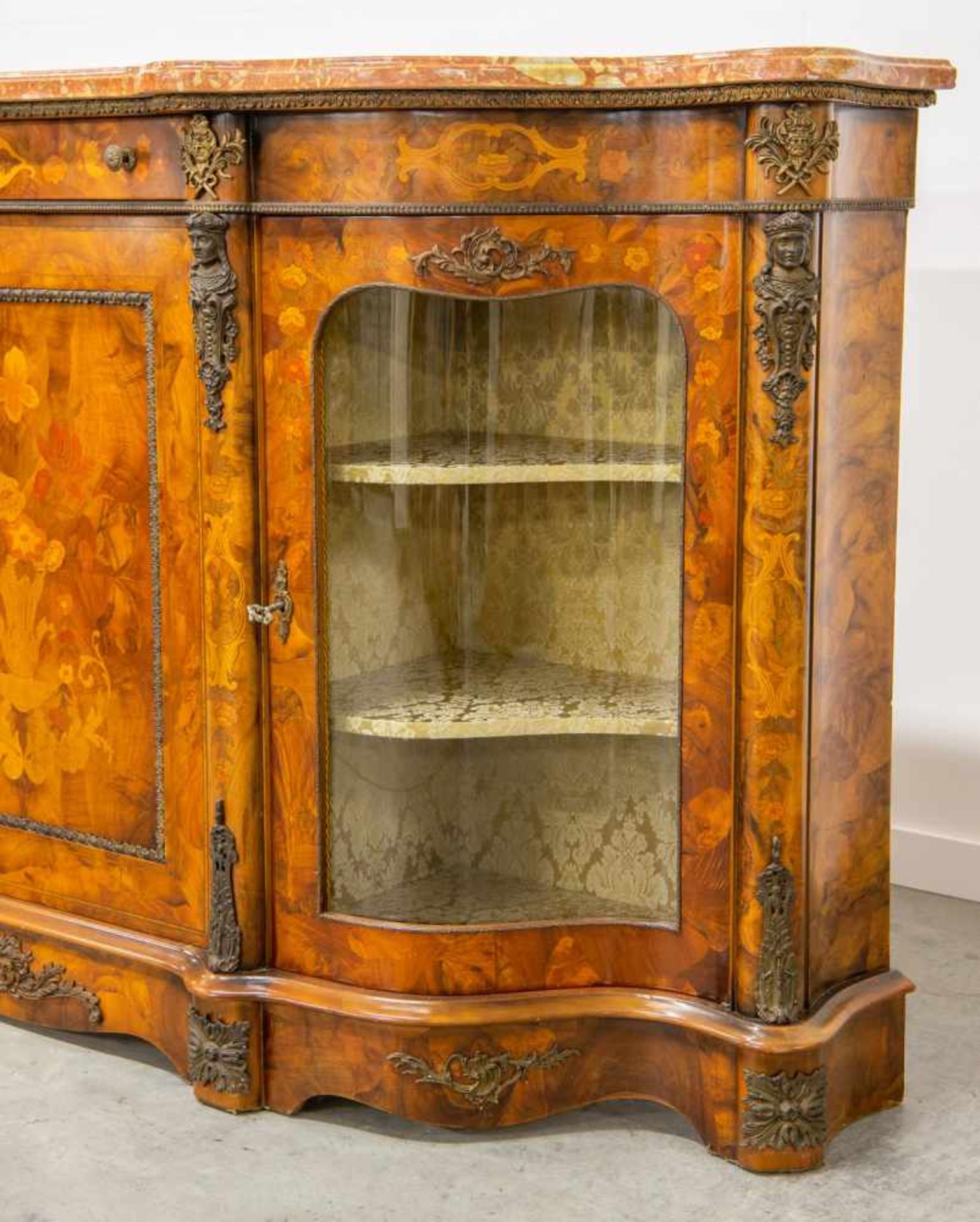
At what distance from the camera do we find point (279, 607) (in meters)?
2.95

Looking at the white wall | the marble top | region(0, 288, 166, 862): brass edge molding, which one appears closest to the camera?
the marble top

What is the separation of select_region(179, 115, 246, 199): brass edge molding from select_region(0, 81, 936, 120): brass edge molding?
3cm

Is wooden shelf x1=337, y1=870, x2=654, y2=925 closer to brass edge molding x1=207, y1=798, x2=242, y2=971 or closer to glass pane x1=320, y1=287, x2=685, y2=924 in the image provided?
glass pane x1=320, y1=287, x2=685, y2=924

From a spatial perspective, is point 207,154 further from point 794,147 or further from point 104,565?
point 794,147

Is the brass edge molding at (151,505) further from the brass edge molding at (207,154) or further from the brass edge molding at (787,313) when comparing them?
the brass edge molding at (787,313)

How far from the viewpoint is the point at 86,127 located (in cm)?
296

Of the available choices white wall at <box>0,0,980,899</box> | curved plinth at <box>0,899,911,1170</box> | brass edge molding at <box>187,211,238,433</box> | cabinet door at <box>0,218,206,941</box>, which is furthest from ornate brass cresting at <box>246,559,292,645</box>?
white wall at <box>0,0,980,899</box>

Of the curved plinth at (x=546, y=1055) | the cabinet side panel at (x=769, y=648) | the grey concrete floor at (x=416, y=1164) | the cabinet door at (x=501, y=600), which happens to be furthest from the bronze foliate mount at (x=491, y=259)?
the grey concrete floor at (x=416, y=1164)

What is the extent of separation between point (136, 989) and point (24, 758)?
1.50 ft

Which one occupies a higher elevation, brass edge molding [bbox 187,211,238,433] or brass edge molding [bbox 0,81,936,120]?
brass edge molding [bbox 0,81,936,120]

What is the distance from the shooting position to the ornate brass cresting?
116 inches

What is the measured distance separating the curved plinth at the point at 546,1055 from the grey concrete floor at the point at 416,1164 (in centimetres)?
5

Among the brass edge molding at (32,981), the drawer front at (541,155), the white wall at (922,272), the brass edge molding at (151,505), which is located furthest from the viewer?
the white wall at (922,272)

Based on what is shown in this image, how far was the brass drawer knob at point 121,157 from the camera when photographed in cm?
291
